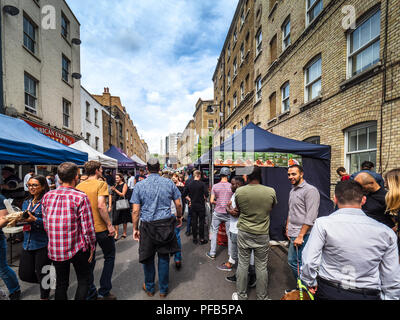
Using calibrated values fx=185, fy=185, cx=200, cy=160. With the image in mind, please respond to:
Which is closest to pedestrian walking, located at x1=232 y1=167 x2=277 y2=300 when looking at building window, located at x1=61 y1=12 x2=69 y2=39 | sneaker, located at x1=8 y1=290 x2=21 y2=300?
sneaker, located at x1=8 y1=290 x2=21 y2=300

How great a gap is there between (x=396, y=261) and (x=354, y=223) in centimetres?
43

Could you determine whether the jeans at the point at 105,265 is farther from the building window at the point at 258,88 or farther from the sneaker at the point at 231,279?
the building window at the point at 258,88

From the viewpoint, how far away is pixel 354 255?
145 centimetres

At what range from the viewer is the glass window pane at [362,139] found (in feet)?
18.4

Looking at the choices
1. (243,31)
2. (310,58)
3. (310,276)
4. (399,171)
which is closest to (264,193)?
Result: (310,276)

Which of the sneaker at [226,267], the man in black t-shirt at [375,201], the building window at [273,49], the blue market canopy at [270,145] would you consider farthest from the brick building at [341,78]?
the sneaker at [226,267]

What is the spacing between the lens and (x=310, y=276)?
1.66 m

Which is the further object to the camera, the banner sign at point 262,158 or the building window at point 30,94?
the building window at point 30,94

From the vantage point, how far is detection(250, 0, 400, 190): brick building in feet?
15.9

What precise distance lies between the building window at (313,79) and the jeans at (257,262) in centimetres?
718

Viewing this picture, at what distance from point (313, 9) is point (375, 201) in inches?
354

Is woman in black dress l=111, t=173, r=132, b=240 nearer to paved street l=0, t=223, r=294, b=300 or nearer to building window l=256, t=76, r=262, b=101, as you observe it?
paved street l=0, t=223, r=294, b=300
